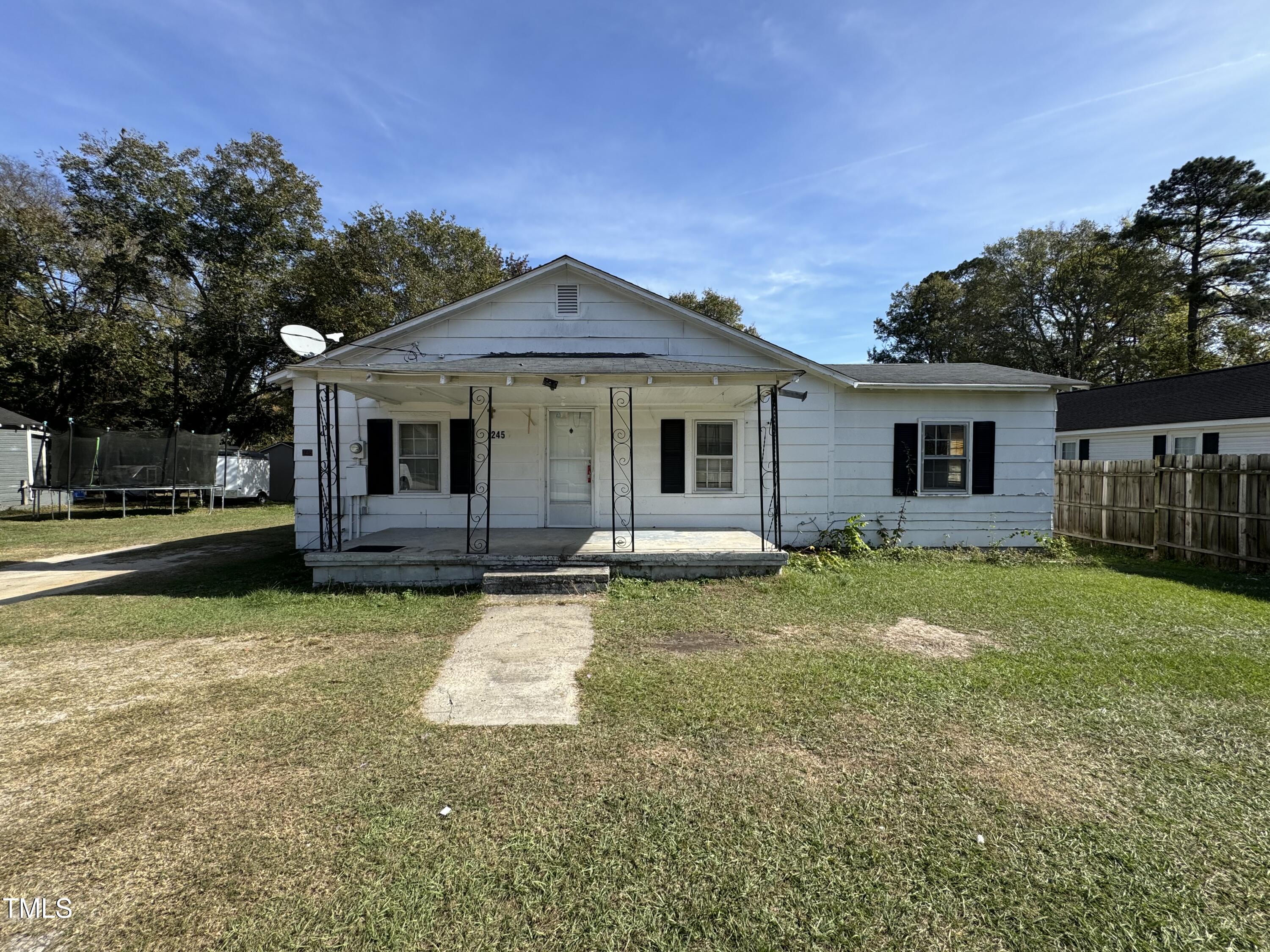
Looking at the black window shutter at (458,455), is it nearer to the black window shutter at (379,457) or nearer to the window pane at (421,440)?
the window pane at (421,440)

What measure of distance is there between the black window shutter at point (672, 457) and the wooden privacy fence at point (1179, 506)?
305 inches

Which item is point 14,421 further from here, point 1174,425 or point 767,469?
point 1174,425

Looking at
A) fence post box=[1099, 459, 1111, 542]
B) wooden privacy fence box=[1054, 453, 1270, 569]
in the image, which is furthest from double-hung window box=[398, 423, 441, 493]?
fence post box=[1099, 459, 1111, 542]

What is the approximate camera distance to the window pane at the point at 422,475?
8789mm

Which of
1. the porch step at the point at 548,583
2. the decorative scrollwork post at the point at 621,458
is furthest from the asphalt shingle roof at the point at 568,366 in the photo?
the porch step at the point at 548,583

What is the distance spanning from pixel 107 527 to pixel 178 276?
43.0 ft

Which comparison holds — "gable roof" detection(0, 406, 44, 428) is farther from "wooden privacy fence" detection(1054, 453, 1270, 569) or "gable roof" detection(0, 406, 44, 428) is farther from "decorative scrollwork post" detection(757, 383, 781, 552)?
"wooden privacy fence" detection(1054, 453, 1270, 569)

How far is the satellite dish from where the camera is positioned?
8.16 meters

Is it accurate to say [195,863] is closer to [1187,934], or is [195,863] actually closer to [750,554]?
[1187,934]

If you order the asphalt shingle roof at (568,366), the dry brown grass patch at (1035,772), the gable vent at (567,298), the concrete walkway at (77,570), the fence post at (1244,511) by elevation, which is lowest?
the dry brown grass patch at (1035,772)

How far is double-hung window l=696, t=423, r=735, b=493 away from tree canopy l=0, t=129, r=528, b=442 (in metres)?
17.9

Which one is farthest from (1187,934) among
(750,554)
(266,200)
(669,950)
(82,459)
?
(266,200)

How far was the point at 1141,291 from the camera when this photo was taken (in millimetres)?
22984

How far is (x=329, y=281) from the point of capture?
70.8 ft
